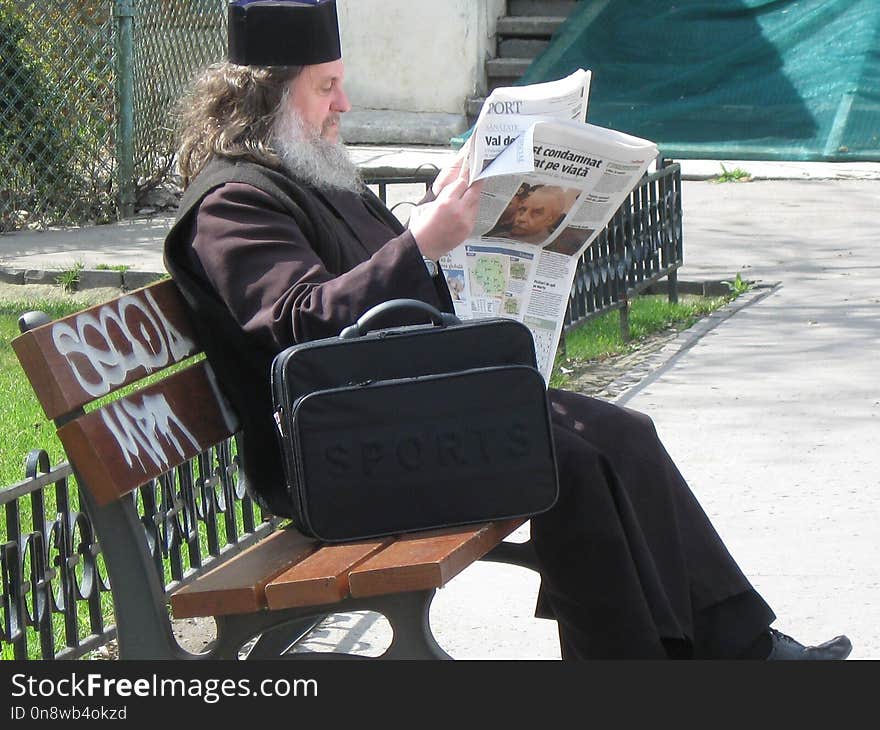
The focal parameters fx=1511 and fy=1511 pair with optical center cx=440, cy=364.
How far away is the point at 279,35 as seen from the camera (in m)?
3.13

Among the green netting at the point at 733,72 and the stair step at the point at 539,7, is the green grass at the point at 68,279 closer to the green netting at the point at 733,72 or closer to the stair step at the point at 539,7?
the green netting at the point at 733,72

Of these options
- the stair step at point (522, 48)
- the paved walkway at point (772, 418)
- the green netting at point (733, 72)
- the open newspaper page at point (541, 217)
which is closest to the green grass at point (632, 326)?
the paved walkway at point (772, 418)

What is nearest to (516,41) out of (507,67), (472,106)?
(507,67)

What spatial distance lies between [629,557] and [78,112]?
25.4 ft

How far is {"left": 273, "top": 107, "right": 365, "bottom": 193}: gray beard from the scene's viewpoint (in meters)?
3.10

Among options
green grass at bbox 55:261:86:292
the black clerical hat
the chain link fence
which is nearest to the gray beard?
the black clerical hat

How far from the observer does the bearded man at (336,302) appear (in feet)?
9.27

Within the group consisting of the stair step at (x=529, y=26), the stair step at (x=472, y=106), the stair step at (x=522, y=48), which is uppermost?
the stair step at (x=529, y=26)

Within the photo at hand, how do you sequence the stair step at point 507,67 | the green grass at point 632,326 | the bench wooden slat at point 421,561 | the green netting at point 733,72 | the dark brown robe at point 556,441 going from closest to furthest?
1. the bench wooden slat at point 421,561
2. the dark brown robe at point 556,441
3. the green grass at point 632,326
4. the green netting at point 733,72
5. the stair step at point 507,67

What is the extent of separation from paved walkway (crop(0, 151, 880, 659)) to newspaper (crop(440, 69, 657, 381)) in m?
0.86

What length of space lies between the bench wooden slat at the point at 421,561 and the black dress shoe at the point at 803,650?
794mm

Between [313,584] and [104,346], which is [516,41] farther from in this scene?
[313,584]

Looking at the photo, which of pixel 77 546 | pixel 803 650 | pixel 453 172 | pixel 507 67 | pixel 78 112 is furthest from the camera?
pixel 507 67

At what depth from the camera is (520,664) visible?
281cm
